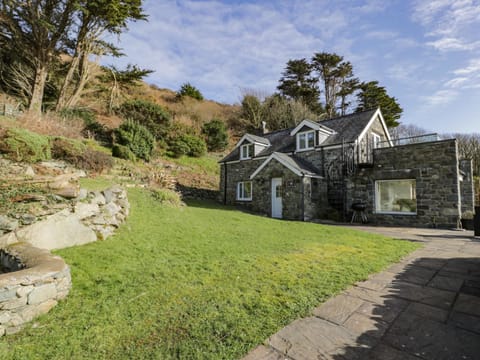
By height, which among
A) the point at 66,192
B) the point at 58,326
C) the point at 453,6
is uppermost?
the point at 453,6

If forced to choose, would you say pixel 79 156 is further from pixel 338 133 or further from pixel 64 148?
pixel 338 133

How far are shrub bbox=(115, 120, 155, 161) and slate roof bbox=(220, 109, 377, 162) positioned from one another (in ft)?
20.5

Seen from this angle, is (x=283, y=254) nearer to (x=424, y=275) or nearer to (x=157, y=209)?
(x=424, y=275)

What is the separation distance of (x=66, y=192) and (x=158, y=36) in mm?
9030

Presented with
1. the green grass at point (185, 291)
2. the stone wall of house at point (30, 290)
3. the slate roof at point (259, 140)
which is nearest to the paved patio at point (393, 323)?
the green grass at point (185, 291)

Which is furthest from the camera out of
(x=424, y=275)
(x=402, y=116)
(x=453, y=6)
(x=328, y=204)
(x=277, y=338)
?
(x=402, y=116)

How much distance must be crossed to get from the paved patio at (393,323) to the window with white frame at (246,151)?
46.5 ft

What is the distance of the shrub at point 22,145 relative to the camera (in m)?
6.93

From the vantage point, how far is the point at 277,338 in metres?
2.48

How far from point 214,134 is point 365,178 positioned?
1610cm

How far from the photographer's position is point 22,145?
7.14 metres

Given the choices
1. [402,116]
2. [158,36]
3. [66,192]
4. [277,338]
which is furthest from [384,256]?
[402,116]

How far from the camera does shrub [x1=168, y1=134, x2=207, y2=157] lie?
2048 cm

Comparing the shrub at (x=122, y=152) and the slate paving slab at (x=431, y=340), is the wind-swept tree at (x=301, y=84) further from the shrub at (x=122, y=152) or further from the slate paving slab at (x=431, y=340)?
the slate paving slab at (x=431, y=340)
